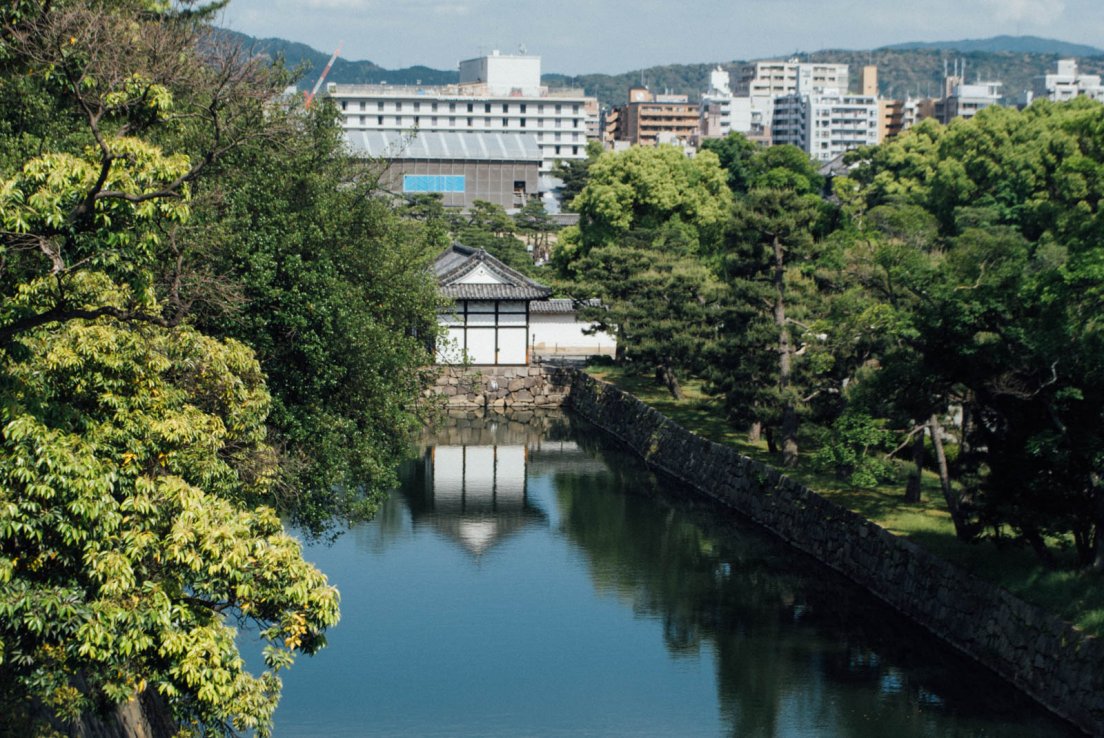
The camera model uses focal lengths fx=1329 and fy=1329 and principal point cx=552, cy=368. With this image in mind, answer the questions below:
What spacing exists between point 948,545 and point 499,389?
86.2 feet

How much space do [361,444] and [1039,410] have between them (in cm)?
919

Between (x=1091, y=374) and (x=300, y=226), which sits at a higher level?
(x=300, y=226)

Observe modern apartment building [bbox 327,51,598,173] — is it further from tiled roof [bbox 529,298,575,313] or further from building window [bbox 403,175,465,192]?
tiled roof [bbox 529,298,575,313]

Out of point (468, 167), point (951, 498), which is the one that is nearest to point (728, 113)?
point (468, 167)

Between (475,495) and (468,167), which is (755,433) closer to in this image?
(475,495)

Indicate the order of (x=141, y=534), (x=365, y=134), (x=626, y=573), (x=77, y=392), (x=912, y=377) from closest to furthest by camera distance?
1. (x=141, y=534)
2. (x=77, y=392)
3. (x=912, y=377)
4. (x=626, y=573)
5. (x=365, y=134)

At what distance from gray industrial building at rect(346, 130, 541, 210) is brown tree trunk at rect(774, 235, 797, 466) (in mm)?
56529

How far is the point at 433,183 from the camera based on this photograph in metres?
83.7

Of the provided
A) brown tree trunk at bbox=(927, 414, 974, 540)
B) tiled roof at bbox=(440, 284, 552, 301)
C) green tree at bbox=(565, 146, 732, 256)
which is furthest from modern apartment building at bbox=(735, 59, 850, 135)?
brown tree trunk at bbox=(927, 414, 974, 540)

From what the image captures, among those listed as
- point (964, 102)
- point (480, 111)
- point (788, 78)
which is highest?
point (788, 78)

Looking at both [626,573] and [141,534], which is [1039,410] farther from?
[141,534]

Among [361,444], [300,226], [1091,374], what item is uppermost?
[300,226]

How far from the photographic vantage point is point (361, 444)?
18.3 metres

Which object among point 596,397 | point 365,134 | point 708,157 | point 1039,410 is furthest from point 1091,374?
point 365,134
